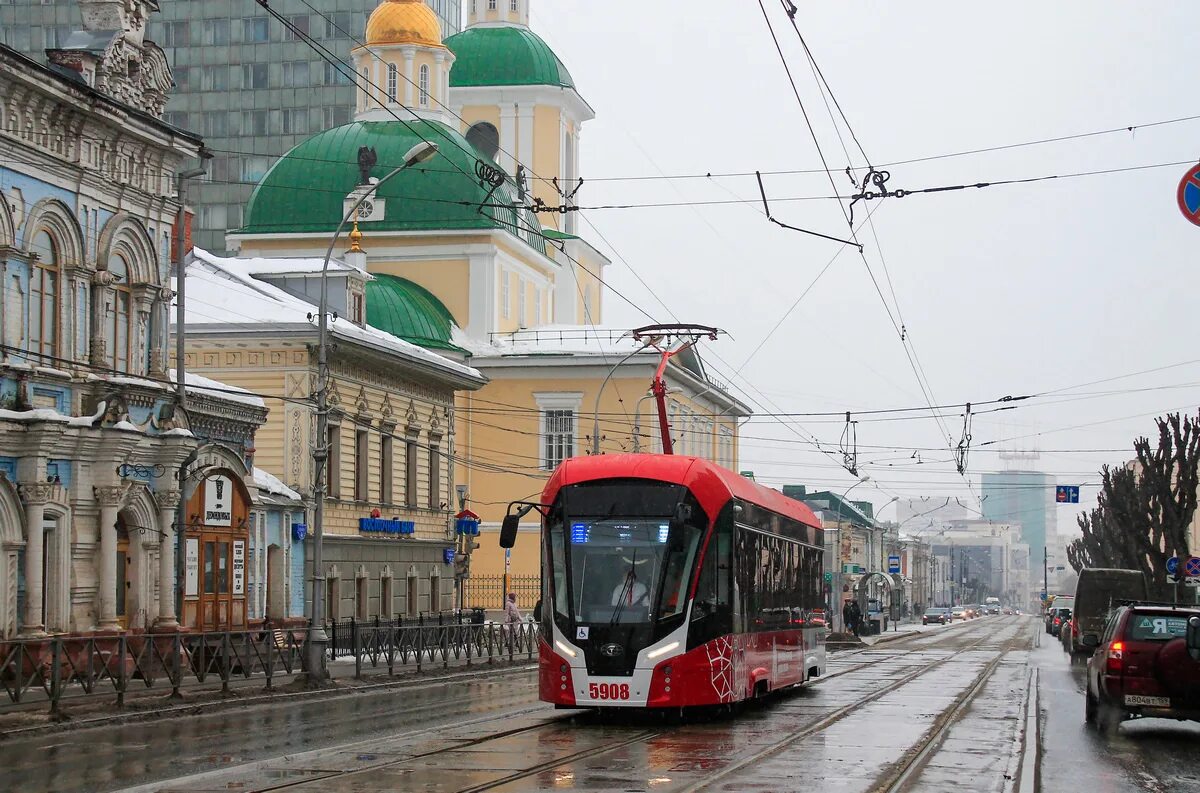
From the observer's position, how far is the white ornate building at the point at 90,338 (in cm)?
2825

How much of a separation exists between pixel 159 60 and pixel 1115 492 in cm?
4862

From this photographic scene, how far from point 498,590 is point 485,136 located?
22.7 meters

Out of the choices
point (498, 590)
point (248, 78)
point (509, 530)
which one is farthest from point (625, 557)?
point (248, 78)

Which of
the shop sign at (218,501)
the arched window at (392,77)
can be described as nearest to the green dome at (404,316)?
the arched window at (392,77)

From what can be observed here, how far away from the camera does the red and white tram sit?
68.8 ft

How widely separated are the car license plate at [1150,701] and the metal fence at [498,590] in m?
44.2

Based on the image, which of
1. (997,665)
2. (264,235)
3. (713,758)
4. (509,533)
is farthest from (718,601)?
(264,235)

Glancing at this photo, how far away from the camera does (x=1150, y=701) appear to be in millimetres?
20281

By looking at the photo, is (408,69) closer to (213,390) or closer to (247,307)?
(247,307)

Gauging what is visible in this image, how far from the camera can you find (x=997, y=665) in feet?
146

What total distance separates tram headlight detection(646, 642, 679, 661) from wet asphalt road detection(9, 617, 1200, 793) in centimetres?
88

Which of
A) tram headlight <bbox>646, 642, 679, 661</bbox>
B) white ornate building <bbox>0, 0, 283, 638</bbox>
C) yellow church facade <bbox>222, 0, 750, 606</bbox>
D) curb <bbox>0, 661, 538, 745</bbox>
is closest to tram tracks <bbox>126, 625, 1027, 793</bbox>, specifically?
tram headlight <bbox>646, 642, 679, 661</bbox>

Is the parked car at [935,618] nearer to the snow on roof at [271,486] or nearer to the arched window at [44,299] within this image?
the snow on roof at [271,486]

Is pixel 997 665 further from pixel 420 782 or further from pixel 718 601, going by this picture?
pixel 420 782
